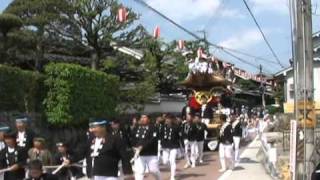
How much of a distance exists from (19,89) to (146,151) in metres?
5.32

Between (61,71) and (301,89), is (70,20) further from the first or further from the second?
(301,89)

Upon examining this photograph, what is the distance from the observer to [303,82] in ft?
42.1

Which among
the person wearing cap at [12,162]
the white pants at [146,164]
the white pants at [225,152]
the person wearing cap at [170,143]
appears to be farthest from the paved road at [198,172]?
the person wearing cap at [12,162]

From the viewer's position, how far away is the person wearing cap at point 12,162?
418 inches

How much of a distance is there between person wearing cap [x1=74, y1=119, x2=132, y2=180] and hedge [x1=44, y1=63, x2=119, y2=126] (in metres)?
→ 10.0

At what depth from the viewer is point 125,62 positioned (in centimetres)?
3400

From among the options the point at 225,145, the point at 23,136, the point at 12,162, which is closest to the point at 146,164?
the point at 23,136

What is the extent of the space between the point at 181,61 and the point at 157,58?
2.86 m

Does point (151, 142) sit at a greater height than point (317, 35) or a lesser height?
lesser

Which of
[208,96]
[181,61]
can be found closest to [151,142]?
[208,96]

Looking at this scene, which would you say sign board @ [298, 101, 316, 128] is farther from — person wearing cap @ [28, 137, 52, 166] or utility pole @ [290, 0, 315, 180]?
person wearing cap @ [28, 137, 52, 166]

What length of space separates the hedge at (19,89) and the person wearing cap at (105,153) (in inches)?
297

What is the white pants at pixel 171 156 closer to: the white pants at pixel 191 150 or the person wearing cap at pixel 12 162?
the white pants at pixel 191 150

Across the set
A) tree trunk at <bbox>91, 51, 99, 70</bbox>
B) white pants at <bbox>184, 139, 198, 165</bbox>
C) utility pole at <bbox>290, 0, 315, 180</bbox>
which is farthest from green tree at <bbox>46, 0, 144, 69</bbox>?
utility pole at <bbox>290, 0, 315, 180</bbox>
